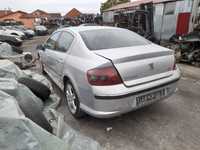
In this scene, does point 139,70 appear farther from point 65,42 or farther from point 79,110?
point 65,42

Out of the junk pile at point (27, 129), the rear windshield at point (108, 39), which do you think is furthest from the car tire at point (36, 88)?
the rear windshield at point (108, 39)

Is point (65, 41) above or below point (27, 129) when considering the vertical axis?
above

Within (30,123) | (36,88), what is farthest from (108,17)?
(30,123)

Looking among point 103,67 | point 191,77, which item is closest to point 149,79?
point 103,67

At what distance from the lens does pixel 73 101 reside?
301cm

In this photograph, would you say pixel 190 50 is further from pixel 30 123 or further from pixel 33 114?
pixel 30 123

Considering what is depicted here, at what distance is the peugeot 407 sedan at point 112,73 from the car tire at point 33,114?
0.60 m

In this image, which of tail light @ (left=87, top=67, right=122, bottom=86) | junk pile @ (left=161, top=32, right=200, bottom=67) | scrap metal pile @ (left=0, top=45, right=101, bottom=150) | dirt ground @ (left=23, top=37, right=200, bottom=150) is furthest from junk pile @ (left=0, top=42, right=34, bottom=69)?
junk pile @ (left=161, top=32, right=200, bottom=67)

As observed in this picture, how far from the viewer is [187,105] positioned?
10.9ft

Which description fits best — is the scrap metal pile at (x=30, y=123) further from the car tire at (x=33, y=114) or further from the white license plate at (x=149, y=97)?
the white license plate at (x=149, y=97)

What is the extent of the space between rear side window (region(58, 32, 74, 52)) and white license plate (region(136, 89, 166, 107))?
1.51 m

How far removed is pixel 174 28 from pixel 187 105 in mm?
8790

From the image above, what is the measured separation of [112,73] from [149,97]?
2.12 ft

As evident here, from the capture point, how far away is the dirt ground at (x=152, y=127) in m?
2.36
